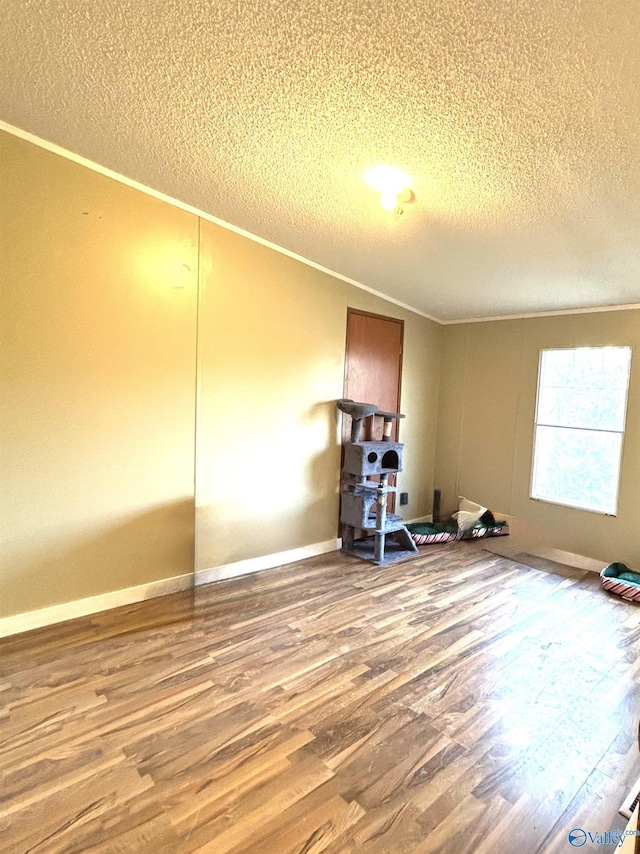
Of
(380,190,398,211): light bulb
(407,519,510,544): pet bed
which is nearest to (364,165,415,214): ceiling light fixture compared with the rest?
(380,190,398,211): light bulb

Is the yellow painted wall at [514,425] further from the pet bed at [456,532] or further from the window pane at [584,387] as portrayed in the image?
the pet bed at [456,532]

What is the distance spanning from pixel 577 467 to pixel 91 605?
3877mm

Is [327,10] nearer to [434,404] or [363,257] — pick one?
[363,257]

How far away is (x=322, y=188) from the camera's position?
253 cm

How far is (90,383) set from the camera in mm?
2678

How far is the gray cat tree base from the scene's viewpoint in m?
3.77

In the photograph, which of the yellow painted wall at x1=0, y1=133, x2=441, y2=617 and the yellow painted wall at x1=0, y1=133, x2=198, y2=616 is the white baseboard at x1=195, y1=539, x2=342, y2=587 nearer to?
the yellow painted wall at x1=0, y1=133, x2=441, y2=617

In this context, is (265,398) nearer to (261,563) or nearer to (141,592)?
(261,563)

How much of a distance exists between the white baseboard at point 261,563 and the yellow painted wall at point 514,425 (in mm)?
1675

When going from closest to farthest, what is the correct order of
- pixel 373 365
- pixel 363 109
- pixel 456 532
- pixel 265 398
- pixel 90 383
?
pixel 363 109
pixel 90 383
pixel 265 398
pixel 373 365
pixel 456 532

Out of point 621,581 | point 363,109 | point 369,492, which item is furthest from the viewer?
point 369,492

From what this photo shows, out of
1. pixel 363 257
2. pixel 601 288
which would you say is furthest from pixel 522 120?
pixel 601 288

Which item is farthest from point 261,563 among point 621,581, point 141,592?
point 621,581

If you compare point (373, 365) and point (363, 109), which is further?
point (373, 365)
